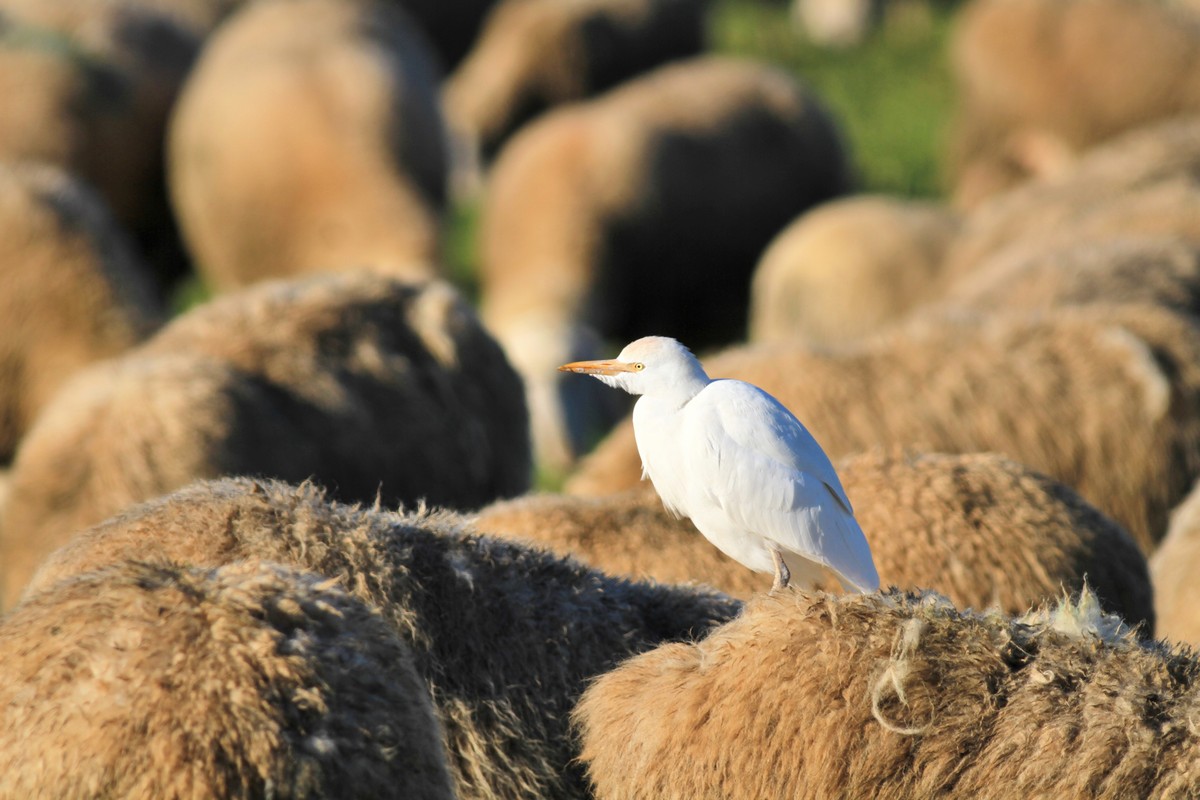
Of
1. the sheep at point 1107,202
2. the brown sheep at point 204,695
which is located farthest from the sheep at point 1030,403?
the brown sheep at point 204,695

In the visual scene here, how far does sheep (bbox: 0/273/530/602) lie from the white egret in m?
2.69

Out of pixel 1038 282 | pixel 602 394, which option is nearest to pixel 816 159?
pixel 602 394

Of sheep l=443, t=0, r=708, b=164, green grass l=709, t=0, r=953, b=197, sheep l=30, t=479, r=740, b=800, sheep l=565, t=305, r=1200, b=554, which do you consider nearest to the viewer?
sheep l=30, t=479, r=740, b=800

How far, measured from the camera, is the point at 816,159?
12523 mm

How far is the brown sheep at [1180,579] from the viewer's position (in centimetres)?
477

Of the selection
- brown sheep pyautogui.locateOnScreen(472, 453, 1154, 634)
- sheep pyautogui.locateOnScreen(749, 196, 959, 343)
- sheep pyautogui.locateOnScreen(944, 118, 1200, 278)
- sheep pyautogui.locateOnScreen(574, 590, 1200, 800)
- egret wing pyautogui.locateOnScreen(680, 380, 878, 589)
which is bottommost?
sheep pyautogui.locateOnScreen(749, 196, 959, 343)

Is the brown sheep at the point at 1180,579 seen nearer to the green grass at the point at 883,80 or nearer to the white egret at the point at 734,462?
the white egret at the point at 734,462

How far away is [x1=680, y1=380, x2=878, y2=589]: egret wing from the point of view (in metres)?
3.08

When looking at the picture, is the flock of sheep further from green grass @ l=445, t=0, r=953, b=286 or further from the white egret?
green grass @ l=445, t=0, r=953, b=286

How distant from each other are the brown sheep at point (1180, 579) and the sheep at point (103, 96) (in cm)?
833

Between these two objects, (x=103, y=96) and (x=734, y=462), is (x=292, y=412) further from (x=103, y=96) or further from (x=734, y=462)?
(x=103, y=96)

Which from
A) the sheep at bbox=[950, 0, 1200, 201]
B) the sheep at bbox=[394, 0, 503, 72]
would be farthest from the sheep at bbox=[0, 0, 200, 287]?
the sheep at bbox=[950, 0, 1200, 201]

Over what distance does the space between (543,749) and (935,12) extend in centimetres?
1705

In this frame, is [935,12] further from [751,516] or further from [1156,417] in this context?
[751,516]
